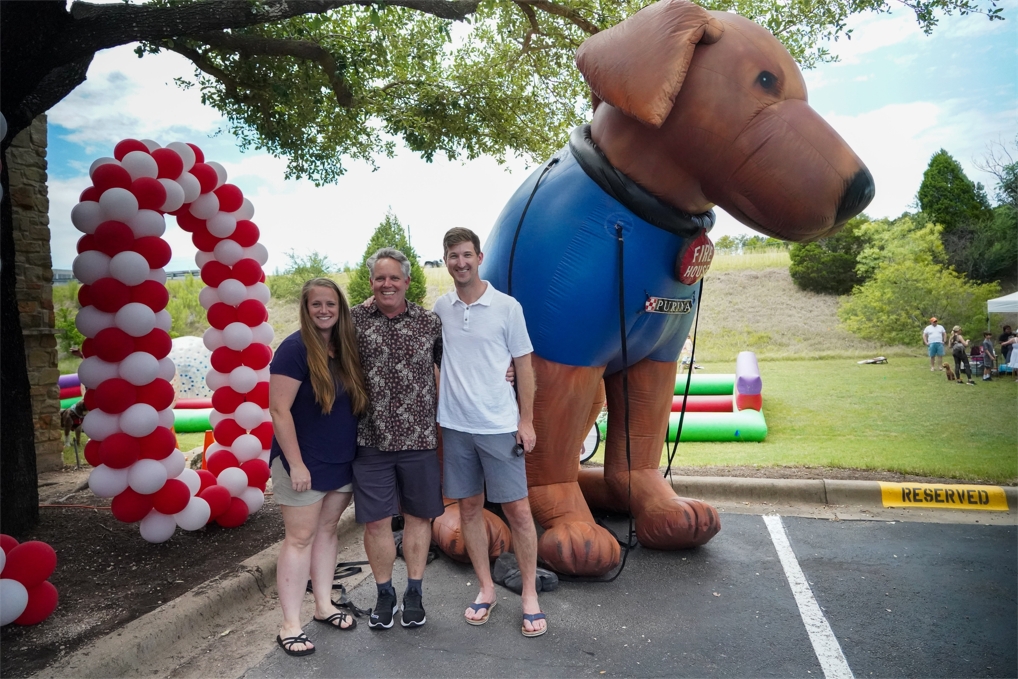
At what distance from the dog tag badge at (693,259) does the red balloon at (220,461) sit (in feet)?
8.95

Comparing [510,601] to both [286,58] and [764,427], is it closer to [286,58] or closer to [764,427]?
[764,427]

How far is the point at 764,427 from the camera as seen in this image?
20.2 feet

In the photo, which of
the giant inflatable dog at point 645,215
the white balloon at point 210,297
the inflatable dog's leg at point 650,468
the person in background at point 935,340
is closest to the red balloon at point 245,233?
the white balloon at point 210,297

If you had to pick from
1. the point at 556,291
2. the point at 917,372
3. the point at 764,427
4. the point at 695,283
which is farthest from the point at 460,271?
the point at 917,372

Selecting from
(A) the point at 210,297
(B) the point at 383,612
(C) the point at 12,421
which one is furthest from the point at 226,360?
(B) the point at 383,612

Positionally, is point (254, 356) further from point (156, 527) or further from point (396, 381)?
point (396, 381)

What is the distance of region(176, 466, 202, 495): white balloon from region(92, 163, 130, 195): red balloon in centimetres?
145

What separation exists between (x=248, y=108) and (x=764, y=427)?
17.6 ft

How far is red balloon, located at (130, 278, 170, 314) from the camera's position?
3.25 metres

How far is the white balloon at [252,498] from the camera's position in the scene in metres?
3.78

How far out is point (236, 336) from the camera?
150 inches

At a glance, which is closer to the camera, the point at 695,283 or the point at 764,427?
the point at 695,283

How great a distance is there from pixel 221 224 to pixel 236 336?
0.65 meters

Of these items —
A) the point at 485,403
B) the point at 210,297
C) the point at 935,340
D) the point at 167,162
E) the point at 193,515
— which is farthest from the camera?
the point at 935,340
